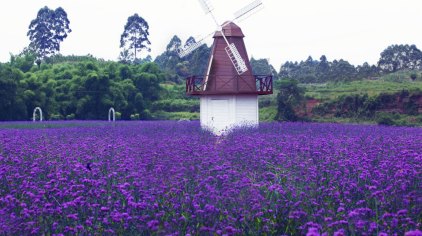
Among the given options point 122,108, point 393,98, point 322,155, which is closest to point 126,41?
point 122,108

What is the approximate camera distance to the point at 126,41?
80.2 meters

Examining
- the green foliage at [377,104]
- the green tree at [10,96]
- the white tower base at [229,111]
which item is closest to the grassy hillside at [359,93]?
the green foliage at [377,104]

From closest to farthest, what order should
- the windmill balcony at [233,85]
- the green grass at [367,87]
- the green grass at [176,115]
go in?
the windmill balcony at [233,85] → the green grass at [367,87] → the green grass at [176,115]

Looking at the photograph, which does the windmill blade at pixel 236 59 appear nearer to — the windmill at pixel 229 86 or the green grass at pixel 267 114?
the windmill at pixel 229 86

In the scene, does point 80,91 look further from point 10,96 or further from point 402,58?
point 402,58

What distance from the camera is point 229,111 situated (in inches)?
958

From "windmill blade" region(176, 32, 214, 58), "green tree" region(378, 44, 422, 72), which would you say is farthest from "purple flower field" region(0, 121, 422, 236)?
"green tree" region(378, 44, 422, 72)

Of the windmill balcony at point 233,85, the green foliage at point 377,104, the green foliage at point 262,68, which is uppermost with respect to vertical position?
the green foliage at point 262,68

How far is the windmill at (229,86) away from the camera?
24141 mm

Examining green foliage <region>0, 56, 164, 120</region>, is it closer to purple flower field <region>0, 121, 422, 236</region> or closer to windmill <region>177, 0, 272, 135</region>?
windmill <region>177, 0, 272, 135</region>

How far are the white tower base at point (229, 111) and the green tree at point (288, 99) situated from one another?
22.4 feet

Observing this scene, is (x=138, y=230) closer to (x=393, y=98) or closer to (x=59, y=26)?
(x=393, y=98)

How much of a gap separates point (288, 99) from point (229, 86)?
7950 millimetres

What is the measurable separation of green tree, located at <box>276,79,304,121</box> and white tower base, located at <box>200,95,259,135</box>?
22.4ft
